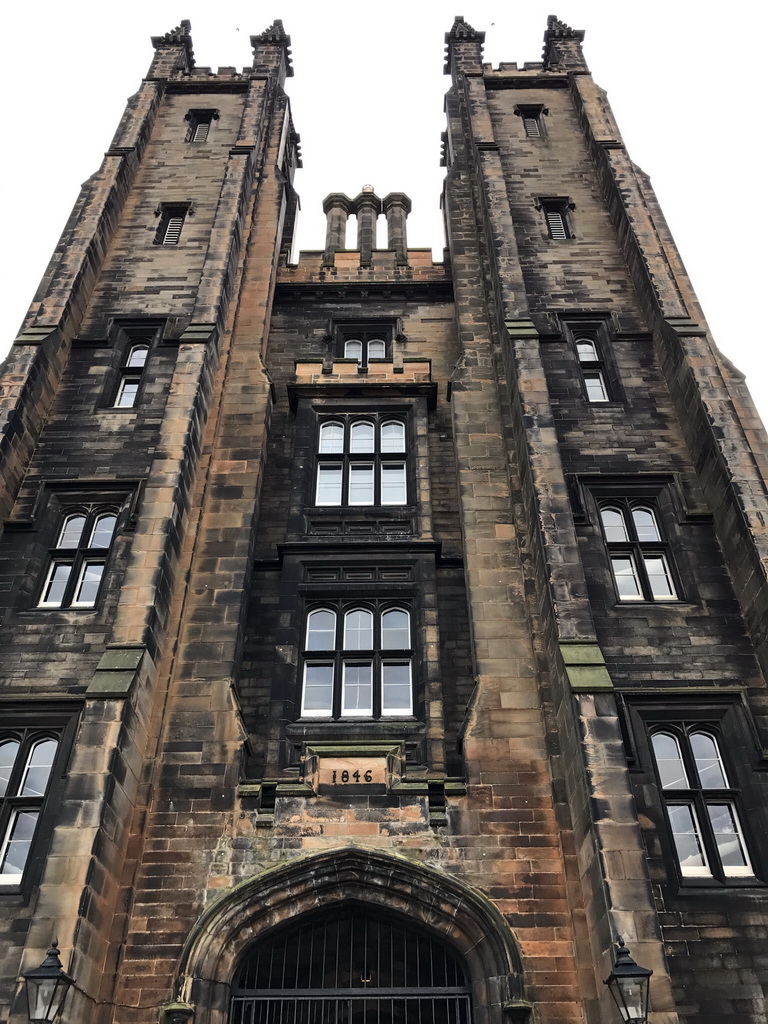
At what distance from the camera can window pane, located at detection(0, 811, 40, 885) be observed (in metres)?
10.8

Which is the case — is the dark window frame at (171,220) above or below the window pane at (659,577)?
above

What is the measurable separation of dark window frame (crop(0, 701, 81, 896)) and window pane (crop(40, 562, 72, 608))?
81.4 inches

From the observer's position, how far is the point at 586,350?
17938 millimetres

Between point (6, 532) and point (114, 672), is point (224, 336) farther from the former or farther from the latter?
point (114, 672)

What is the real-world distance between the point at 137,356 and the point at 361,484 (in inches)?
219

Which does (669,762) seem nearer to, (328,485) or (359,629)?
(359,629)

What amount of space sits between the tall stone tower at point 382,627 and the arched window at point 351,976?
0.14ft

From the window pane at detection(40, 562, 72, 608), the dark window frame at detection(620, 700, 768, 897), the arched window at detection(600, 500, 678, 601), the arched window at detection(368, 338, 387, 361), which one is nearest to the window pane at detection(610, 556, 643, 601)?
the arched window at detection(600, 500, 678, 601)

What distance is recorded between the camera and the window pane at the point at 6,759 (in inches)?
453

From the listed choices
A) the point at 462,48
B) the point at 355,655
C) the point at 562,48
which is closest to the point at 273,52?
the point at 462,48

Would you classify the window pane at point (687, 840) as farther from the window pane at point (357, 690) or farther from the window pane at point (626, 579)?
the window pane at point (357, 690)

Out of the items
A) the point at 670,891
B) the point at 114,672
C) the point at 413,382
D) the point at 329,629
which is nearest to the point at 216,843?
the point at 114,672

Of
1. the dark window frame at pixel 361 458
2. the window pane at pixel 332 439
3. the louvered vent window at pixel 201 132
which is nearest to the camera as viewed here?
the dark window frame at pixel 361 458

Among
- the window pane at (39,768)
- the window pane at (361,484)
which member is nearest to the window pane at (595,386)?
the window pane at (361,484)
